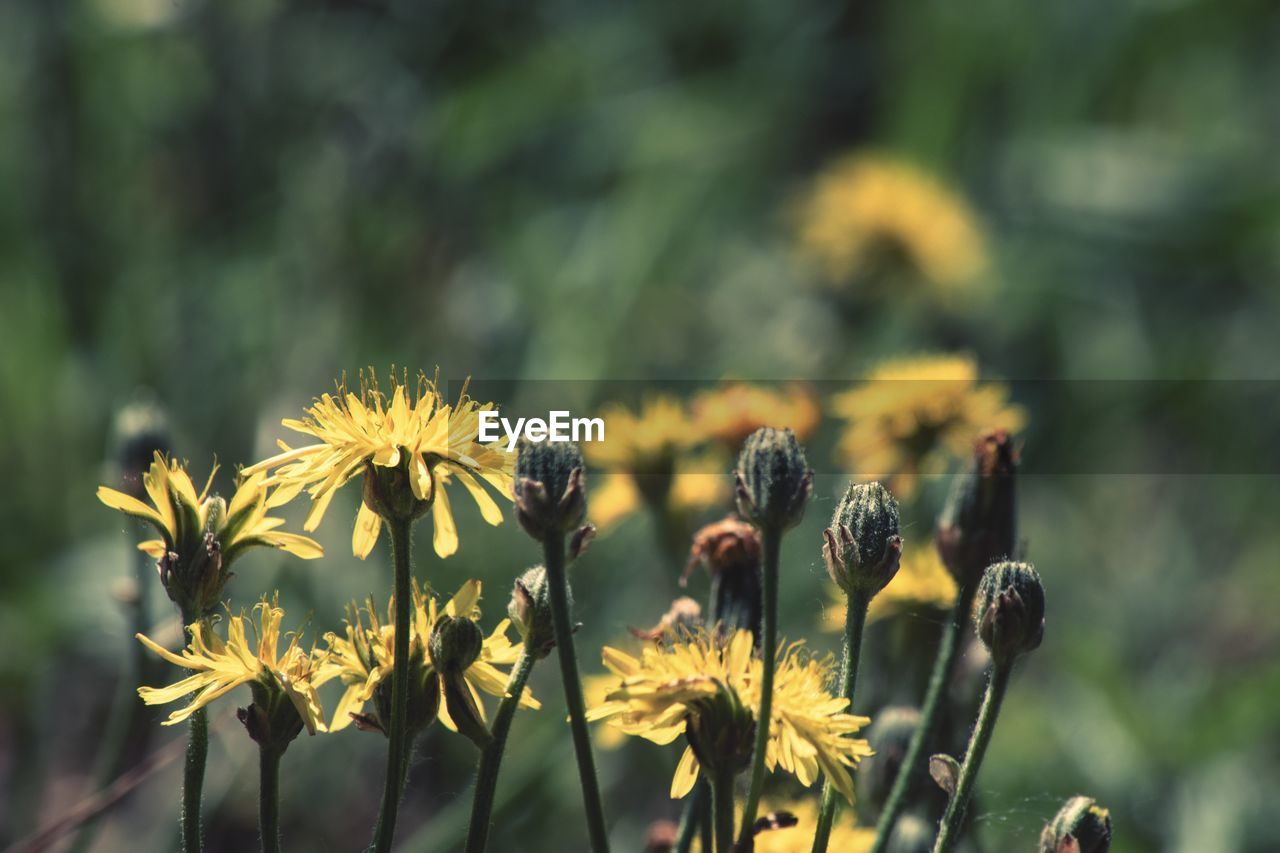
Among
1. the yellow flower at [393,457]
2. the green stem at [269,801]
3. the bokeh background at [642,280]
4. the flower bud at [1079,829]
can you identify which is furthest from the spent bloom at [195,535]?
the bokeh background at [642,280]

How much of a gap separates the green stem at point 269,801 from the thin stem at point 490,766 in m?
0.15

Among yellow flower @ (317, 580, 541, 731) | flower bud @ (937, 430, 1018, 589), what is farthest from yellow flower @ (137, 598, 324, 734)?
flower bud @ (937, 430, 1018, 589)

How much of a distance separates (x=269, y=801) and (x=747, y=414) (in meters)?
1.01

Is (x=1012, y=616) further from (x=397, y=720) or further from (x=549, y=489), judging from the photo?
(x=397, y=720)

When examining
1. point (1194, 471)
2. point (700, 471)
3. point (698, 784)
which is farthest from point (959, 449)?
point (1194, 471)

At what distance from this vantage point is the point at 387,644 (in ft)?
3.82

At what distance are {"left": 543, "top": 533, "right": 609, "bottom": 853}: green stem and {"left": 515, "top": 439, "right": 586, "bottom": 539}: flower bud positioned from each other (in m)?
0.03

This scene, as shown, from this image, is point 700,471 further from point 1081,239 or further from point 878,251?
point 1081,239

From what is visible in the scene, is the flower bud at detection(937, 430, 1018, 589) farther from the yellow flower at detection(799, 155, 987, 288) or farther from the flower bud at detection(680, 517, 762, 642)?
the yellow flower at detection(799, 155, 987, 288)

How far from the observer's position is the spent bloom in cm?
117

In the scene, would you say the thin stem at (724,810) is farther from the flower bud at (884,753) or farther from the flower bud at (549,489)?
the flower bud at (884,753)

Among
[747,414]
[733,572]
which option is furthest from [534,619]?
[747,414]

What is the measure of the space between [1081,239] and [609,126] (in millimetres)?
1597

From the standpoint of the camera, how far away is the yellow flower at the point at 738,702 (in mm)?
1088
